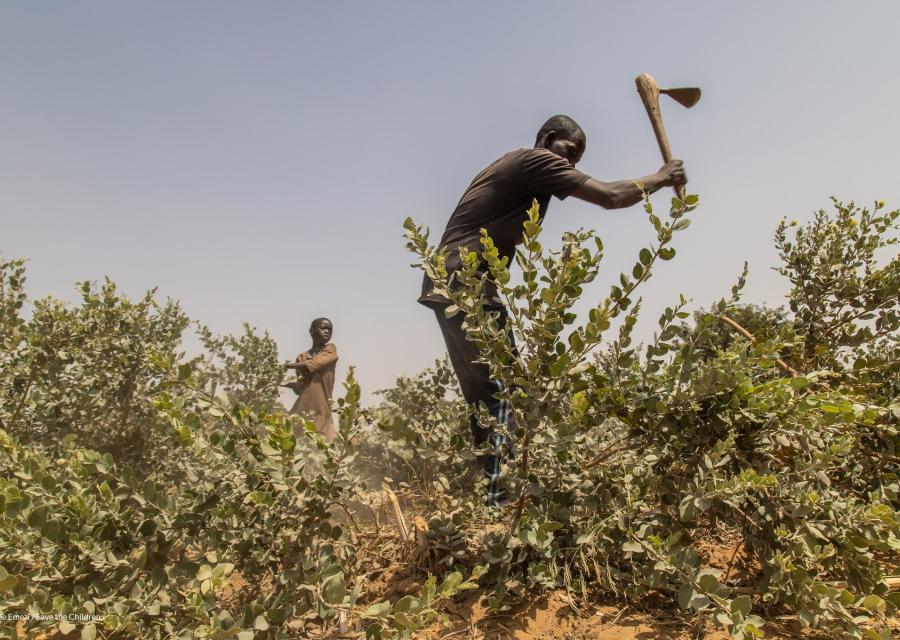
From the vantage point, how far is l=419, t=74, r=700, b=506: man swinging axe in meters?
2.74

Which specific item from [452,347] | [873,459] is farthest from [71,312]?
[873,459]

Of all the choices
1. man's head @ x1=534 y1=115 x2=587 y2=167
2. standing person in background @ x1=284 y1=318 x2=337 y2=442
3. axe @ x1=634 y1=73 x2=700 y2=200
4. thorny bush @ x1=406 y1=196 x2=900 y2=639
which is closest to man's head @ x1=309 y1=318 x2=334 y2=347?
standing person in background @ x1=284 y1=318 x2=337 y2=442

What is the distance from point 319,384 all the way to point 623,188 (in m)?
6.71

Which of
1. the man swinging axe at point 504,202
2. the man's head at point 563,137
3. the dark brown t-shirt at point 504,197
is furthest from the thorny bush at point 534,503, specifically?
the man's head at point 563,137

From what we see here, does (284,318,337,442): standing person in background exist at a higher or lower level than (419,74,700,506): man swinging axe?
higher

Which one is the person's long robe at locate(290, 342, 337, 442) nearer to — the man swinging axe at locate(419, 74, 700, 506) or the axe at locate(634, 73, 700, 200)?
the man swinging axe at locate(419, 74, 700, 506)

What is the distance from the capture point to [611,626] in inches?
69.0

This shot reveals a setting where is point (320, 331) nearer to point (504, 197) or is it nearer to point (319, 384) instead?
point (319, 384)

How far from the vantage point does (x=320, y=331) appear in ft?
28.6

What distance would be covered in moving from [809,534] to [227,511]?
1.77 metres

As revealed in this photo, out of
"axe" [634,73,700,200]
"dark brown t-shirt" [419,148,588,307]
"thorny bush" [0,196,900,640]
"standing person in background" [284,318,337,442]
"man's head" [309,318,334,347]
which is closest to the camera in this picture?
"thorny bush" [0,196,900,640]

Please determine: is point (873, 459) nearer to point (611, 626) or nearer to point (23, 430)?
point (611, 626)

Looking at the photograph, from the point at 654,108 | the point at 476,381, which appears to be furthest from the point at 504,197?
the point at 654,108

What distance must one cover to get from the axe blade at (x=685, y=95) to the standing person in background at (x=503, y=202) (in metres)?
0.86
